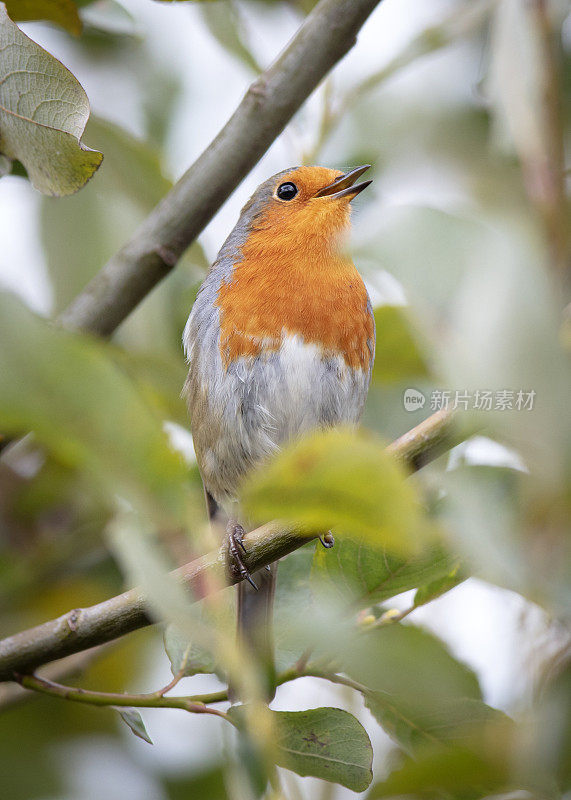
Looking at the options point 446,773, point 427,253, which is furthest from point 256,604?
point 427,253

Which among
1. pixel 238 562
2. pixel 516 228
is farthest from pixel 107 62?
pixel 516 228

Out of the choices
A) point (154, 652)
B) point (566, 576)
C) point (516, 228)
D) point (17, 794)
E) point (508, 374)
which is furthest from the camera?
point (154, 652)

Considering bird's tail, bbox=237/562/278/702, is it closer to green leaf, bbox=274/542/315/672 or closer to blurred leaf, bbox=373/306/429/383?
green leaf, bbox=274/542/315/672

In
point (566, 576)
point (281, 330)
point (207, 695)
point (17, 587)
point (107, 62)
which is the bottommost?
point (566, 576)

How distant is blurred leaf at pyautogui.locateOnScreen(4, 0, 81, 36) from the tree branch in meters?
0.39

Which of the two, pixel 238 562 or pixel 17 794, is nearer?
pixel 238 562

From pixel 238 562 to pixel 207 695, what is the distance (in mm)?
265

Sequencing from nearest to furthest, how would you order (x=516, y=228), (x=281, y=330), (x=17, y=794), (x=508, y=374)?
(x=508, y=374) < (x=516, y=228) < (x=17, y=794) < (x=281, y=330)

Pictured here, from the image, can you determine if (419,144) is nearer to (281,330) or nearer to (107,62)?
(281,330)

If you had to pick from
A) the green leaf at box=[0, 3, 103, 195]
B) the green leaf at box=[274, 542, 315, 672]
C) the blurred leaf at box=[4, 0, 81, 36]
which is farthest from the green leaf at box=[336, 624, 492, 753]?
the blurred leaf at box=[4, 0, 81, 36]

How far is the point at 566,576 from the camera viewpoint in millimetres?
1091

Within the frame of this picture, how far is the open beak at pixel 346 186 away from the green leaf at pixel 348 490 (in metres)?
2.00

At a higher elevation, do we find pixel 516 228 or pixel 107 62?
pixel 107 62

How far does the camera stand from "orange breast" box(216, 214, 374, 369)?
2.79 meters
